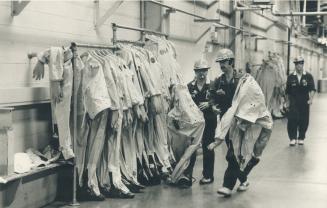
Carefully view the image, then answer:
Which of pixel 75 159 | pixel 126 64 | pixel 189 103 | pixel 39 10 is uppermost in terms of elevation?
pixel 39 10

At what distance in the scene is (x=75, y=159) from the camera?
5.08m

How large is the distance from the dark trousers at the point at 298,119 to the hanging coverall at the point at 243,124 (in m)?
3.71

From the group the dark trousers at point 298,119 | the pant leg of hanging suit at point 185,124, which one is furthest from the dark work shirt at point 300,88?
the pant leg of hanging suit at point 185,124

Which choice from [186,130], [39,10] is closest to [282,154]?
[186,130]

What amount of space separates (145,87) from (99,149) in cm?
107

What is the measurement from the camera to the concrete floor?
5.09m

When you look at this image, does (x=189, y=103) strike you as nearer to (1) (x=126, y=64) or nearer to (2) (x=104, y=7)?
(1) (x=126, y=64)

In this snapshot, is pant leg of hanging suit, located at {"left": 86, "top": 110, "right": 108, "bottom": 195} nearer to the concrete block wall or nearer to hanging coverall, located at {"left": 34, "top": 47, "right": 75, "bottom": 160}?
hanging coverall, located at {"left": 34, "top": 47, "right": 75, "bottom": 160}

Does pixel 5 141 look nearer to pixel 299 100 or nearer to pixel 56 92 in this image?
pixel 56 92

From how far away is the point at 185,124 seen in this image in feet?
19.1

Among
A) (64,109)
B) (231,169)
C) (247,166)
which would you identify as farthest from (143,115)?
(247,166)

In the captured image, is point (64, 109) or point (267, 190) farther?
point (267, 190)

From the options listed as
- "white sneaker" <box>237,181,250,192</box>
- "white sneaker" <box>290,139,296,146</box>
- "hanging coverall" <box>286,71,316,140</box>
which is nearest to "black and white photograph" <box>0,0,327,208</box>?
"white sneaker" <box>237,181,250,192</box>

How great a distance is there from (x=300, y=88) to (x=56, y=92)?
17.6 ft
